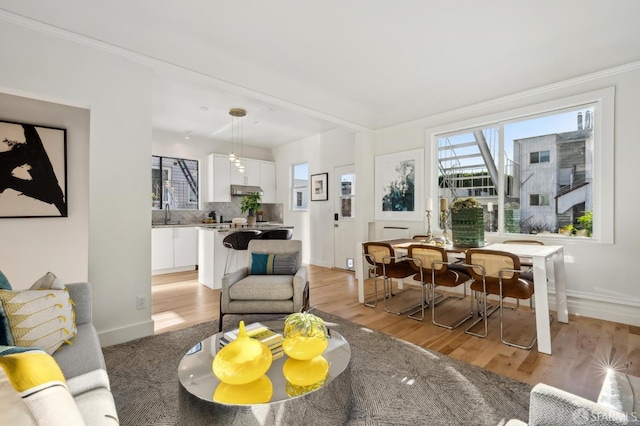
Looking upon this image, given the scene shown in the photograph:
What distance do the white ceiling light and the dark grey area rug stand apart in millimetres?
3510

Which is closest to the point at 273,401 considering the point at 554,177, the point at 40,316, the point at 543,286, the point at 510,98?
the point at 40,316

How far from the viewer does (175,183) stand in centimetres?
625

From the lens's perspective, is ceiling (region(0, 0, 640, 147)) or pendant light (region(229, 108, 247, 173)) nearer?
ceiling (region(0, 0, 640, 147))

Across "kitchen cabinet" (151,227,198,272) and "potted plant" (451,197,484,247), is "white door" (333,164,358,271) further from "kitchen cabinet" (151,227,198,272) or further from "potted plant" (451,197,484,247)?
"kitchen cabinet" (151,227,198,272)

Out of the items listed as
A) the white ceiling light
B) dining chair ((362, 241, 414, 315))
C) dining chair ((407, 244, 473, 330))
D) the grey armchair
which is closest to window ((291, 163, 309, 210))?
the white ceiling light

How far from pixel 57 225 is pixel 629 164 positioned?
600 centimetres

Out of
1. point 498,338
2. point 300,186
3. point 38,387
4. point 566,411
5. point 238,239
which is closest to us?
point 38,387

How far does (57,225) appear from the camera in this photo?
324 cm

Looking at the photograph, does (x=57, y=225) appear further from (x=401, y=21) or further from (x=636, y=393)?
(x=636, y=393)

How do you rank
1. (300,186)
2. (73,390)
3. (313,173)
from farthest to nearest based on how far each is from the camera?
(300,186)
(313,173)
(73,390)

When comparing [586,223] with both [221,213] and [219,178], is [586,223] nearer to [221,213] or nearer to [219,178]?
[219,178]

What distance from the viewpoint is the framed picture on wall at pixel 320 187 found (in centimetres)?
626

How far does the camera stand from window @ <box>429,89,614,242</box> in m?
3.21

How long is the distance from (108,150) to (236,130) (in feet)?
11.8
